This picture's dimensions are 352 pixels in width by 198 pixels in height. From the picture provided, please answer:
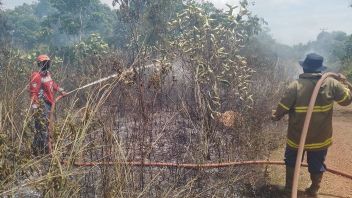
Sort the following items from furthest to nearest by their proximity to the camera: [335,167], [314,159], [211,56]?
[211,56], [335,167], [314,159]

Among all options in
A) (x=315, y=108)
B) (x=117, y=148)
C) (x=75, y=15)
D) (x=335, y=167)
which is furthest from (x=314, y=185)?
(x=75, y=15)

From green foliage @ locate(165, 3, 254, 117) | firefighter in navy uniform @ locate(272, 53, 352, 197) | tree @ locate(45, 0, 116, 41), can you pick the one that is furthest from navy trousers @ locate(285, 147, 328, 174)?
tree @ locate(45, 0, 116, 41)

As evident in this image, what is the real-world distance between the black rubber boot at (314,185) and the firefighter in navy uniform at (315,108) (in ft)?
0.03

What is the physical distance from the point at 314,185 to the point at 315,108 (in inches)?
34.2

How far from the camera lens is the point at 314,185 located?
14.1 feet

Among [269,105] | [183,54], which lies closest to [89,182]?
[183,54]

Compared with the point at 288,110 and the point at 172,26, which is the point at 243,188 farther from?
the point at 172,26

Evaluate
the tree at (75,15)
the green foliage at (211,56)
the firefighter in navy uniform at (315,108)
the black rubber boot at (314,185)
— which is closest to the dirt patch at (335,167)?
the black rubber boot at (314,185)

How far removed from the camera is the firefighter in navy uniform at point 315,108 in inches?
161

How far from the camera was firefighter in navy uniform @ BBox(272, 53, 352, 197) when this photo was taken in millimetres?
4099

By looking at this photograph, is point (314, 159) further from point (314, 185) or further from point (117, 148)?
point (117, 148)

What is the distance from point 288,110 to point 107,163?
6.83 feet

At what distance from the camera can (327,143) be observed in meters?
4.18

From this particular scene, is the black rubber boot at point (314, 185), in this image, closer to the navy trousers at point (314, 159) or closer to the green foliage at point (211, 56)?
the navy trousers at point (314, 159)
